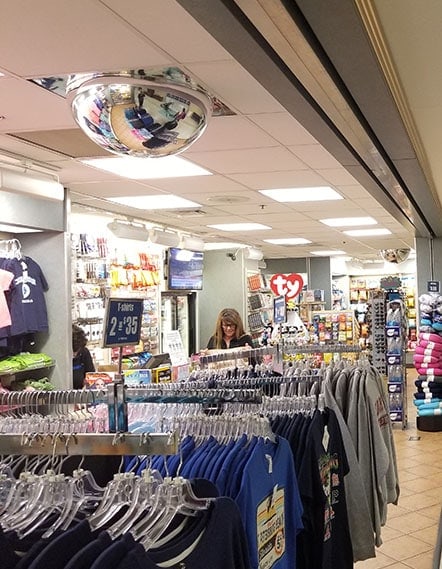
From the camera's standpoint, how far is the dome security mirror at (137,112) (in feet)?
10.1

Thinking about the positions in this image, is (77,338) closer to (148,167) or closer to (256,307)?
(148,167)

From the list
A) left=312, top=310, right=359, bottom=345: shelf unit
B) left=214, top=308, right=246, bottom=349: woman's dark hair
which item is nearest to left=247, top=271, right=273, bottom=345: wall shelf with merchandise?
left=312, top=310, right=359, bottom=345: shelf unit

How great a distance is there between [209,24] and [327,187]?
161 inches

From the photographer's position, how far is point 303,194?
6.85 metres

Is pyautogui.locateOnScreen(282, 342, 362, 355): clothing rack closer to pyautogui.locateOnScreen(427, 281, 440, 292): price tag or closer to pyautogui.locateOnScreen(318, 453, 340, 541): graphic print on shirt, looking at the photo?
pyautogui.locateOnScreen(318, 453, 340, 541): graphic print on shirt

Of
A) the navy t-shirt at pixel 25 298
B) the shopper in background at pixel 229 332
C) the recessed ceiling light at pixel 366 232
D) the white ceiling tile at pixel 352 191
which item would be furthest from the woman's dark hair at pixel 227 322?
the recessed ceiling light at pixel 366 232

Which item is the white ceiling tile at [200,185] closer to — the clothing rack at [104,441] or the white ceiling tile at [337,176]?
the white ceiling tile at [337,176]

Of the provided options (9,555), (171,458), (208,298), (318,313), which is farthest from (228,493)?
Answer: (318,313)

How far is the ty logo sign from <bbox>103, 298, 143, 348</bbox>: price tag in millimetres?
6912

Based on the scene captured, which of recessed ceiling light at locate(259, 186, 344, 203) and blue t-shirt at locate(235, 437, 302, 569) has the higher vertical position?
recessed ceiling light at locate(259, 186, 344, 203)

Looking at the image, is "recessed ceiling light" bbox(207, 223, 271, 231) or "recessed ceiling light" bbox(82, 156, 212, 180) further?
"recessed ceiling light" bbox(207, 223, 271, 231)

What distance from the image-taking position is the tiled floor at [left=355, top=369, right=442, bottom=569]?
187 inches

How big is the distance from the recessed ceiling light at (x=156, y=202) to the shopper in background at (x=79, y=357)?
4.74 ft

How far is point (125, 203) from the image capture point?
7.28m
